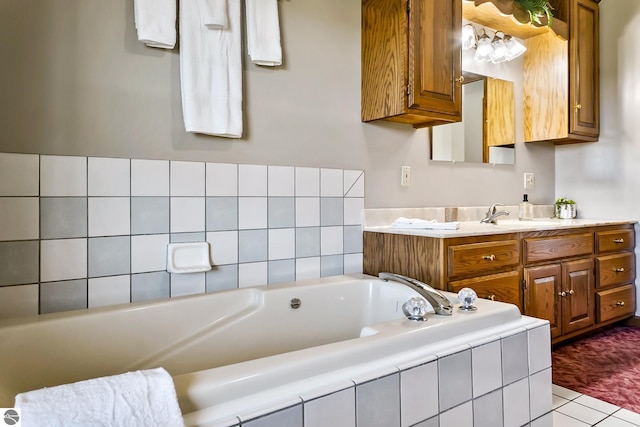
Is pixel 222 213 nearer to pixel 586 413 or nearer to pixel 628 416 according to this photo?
pixel 586 413

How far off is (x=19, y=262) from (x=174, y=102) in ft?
2.67

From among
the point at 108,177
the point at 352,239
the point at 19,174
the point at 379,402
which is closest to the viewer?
the point at 379,402

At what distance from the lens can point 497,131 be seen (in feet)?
9.64

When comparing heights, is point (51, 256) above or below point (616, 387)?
above

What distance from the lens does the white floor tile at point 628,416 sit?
1.70 meters

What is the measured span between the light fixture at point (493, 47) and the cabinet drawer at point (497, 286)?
58.8 inches

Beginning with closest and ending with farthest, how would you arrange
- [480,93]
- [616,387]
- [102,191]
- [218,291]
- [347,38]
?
[102,191]
[218,291]
[616,387]
[347,38]
[480,93]

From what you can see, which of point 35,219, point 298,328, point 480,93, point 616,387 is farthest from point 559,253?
point 35,219

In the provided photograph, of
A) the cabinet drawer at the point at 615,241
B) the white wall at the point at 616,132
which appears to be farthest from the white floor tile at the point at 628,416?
the white wall at the point at 616,132

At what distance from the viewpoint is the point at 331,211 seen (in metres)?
2.16

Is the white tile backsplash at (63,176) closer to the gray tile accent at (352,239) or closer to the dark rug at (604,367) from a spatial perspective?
the gray tile accent at (352,239)

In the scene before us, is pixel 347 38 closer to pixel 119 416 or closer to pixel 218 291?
pixel 218 291

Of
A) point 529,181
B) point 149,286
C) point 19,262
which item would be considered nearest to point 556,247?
point 529,181

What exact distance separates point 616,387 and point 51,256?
2.52 metres
